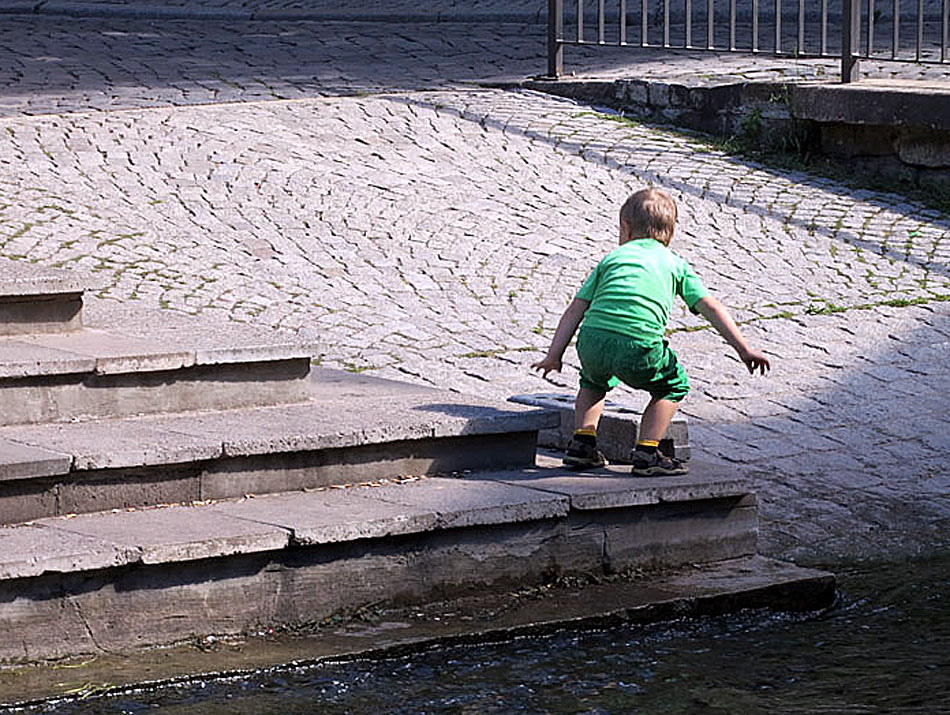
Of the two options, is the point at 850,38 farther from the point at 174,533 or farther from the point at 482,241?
the point at 174,533

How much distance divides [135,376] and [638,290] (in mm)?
1527

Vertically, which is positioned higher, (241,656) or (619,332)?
(619,332)

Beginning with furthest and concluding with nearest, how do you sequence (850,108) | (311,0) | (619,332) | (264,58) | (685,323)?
(311,0), (264,58), (850,108), (685,323), (619,332)

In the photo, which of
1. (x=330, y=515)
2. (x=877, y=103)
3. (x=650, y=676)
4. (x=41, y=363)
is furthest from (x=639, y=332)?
(x=877, y=103)

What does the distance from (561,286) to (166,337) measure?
3.51m

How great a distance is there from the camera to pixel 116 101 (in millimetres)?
11562

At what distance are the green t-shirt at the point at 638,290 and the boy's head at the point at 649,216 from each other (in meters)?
0.04

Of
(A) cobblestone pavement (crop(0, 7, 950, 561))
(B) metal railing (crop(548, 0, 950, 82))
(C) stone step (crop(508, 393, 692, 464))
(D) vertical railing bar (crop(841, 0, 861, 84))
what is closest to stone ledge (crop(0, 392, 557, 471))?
(C) stone step (crop(508, 393, 692, 464))

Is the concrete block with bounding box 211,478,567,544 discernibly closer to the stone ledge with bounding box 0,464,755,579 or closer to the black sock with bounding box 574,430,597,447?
the stone ledge with bounding box 0,464,755,579

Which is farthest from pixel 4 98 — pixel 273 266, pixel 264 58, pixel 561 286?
pixel 561 286

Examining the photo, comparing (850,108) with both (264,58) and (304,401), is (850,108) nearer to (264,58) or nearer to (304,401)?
(264,58)

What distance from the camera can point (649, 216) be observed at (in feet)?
17.0

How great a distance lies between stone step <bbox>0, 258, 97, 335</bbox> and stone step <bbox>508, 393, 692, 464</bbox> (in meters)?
1.53

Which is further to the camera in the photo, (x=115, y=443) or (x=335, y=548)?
(x=115, y=443)
